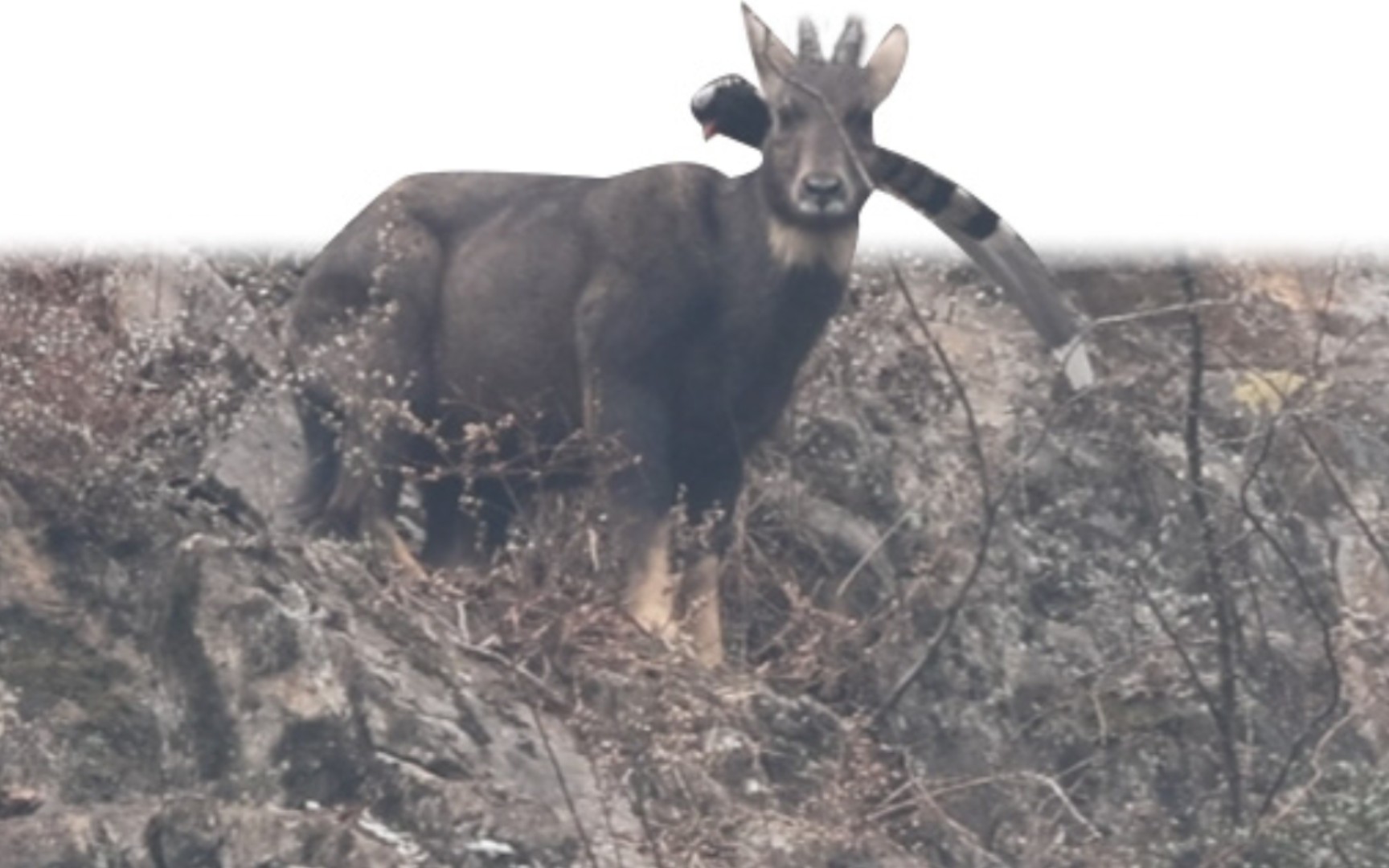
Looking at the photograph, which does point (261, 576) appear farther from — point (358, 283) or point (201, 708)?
point (358, 283)

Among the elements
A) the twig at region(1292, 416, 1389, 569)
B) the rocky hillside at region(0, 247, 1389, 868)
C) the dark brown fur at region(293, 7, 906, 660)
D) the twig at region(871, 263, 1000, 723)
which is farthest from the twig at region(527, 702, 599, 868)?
the twig at region(1292, 416, 1389, 569)

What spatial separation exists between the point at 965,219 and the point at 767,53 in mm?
938

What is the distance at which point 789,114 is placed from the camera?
13641mm

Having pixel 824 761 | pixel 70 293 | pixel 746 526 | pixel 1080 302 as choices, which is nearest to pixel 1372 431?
pixel 1080 302

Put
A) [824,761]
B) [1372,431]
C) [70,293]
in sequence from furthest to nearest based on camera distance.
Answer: [1372,431]
[70,293]
[824,761]

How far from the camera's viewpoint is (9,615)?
1190 centimetres

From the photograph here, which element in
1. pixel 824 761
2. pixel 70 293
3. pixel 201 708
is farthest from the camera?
pixel 70 293

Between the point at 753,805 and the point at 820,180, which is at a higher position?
Result: the point at 820,180

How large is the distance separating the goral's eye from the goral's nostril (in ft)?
0.56

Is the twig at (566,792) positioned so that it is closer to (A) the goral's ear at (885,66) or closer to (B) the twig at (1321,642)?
(B) the twig at (1321,642)

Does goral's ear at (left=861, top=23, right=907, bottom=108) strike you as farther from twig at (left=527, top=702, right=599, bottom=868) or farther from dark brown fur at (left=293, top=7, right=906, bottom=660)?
twig at (left=527, top=702, right=599, bottom=868)

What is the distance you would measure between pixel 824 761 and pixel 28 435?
220 centimetres

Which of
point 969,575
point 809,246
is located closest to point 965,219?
point 809,246

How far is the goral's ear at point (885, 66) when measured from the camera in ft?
44.8
